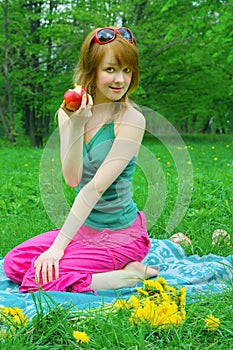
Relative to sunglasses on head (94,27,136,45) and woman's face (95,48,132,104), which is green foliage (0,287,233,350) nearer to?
woman's face (95,48,132,104)

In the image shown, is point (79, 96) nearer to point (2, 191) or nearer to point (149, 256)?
point (149, 256)

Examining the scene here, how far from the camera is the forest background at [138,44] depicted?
1273 cm

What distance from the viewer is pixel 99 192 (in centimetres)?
251

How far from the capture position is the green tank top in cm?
259

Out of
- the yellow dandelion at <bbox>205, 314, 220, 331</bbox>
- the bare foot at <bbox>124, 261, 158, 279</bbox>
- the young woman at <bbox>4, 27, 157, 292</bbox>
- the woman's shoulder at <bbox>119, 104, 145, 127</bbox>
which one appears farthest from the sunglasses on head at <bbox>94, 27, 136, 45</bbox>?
the yellow dandelion at <bbox>205, 314, 220, 331</bbox>

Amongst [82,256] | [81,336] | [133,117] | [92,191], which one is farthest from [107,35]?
[81,336]

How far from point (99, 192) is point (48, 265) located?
1.43 ft

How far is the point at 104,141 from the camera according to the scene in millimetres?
2582

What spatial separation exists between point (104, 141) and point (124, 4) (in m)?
11.7

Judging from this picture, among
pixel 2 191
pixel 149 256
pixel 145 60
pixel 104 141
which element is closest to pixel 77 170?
pixel 104 141

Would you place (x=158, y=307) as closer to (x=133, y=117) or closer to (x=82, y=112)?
(x=82, y=112)

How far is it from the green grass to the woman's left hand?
520mm

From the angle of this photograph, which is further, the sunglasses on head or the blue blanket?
the sunglasses on head

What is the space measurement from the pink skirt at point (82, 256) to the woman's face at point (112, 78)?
712 millimetres
